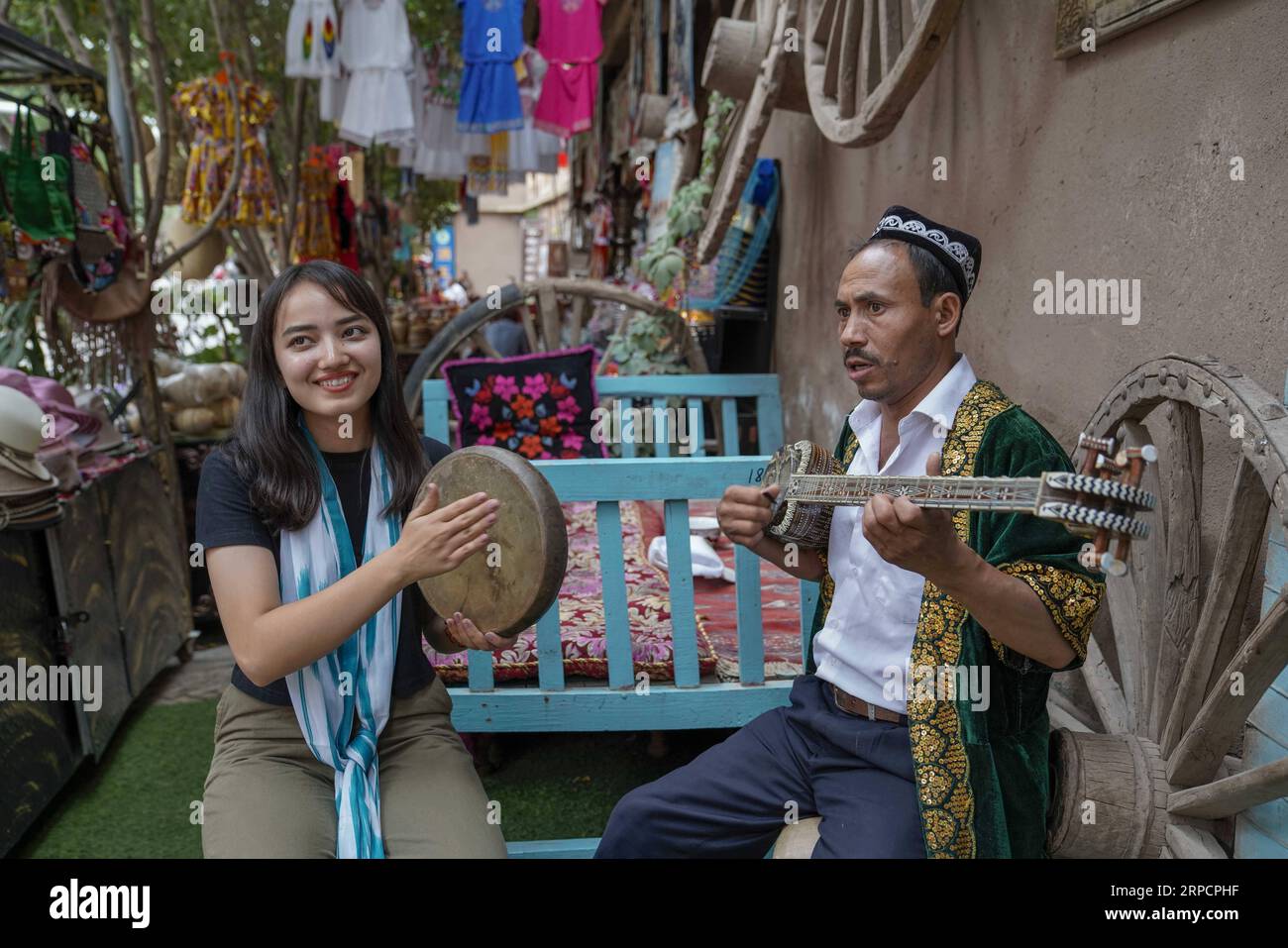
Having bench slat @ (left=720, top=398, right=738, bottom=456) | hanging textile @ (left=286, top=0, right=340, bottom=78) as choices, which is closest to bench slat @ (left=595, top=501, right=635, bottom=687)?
bench slat @ (left=720, top=398, right=738, bottom=456)

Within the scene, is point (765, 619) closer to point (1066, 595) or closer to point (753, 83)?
point (1066, 595)

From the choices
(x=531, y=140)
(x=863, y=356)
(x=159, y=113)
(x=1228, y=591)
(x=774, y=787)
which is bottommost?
(x=774, y=787)

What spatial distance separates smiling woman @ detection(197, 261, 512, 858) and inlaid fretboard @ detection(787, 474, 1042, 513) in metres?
0.63

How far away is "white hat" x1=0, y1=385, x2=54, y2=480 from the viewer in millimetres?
2783

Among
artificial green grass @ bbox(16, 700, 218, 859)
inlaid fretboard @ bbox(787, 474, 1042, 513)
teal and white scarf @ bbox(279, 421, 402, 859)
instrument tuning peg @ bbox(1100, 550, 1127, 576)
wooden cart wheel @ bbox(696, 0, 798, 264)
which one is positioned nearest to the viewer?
instrument tuning peg @ bbox(1100, 550, 1127, 576)

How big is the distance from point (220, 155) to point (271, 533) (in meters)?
4.47

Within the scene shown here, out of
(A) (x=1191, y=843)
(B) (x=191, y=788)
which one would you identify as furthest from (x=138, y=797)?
(A) (x=1191, y=843)

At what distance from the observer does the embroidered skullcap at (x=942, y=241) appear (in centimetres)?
174

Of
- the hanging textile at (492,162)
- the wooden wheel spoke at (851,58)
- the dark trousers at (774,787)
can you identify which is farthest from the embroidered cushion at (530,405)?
the hanging textile at (492,162)

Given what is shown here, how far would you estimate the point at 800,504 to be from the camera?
1866mm

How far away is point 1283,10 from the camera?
1.66 metres

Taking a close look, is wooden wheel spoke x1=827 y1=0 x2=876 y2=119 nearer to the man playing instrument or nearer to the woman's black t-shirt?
the man playing instrument

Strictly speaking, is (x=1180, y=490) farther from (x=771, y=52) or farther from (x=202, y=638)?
(x=202, y=638)

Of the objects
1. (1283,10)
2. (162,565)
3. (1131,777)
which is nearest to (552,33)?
(162,565)
